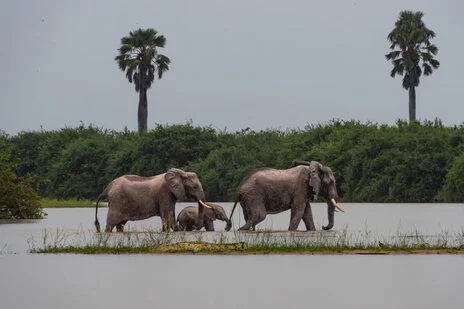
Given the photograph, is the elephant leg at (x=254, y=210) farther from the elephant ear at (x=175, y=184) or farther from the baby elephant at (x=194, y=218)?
the elephant ear at (x=175, y=184)

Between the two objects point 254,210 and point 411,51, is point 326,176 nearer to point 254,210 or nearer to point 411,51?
point 254,210

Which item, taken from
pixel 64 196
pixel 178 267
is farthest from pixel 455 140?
pixel 178 267

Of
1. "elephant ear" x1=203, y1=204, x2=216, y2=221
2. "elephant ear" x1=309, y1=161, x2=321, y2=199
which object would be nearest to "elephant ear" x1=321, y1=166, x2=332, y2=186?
"elephant ear" x1=309, y1=161, x2=321, y2=199

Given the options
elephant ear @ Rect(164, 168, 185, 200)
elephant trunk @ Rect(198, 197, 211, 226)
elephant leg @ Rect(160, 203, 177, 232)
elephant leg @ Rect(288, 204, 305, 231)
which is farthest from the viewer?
elephant trunk @ Rect(198, 197, 211, 226)

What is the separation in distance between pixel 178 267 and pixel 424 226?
17.7 meters

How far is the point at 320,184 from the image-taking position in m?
30.5

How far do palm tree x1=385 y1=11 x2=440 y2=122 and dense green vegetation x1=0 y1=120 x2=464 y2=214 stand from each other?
425 inches

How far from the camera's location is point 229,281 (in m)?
18.8

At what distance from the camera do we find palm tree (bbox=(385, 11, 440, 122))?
283 feet

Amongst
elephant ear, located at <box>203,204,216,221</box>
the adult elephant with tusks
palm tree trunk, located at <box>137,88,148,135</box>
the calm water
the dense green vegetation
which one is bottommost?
the calm water

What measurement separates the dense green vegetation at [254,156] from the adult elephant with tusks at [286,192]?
2896 cm

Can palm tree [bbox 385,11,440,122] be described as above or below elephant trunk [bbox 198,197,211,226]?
above

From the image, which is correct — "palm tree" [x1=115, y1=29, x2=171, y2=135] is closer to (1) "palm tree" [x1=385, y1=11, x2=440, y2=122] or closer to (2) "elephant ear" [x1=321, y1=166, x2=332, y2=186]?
(1) "palm tree" [x1=385, y1=11, x2=440, y2=122]

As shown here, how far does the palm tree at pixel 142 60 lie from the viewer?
8881 centimetres
